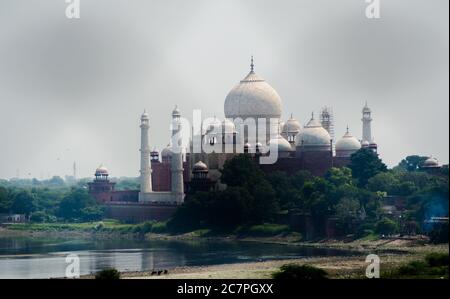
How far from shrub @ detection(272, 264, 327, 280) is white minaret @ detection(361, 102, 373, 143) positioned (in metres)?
40.0

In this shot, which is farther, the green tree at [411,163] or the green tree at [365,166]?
the green tree at [411,163]

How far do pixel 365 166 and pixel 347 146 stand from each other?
715 cm

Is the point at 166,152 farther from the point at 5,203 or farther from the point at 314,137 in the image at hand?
the point at 314,137

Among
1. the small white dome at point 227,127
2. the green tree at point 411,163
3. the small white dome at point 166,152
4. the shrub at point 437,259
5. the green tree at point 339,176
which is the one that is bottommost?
the shrub at point 437,259

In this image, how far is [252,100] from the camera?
273 ft

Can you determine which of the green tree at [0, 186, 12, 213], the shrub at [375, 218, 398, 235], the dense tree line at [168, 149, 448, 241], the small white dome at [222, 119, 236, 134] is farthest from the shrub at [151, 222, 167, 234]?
the shrub at [375, 218, 398, 235]

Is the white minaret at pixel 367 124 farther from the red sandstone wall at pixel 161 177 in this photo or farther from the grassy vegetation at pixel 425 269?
the grassy vegetation at pixel 425 269

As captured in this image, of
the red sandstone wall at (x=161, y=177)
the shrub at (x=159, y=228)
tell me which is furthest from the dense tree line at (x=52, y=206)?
the shrub at (x=159, y=228)

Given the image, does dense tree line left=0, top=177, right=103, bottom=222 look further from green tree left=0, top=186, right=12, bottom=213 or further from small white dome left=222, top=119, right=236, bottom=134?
small white dome left=222, top=119, right=236, bottom=134

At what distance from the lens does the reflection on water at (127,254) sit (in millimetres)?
57978

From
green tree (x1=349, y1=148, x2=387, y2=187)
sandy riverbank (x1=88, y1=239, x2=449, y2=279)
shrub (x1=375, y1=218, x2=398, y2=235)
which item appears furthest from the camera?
green tree (x1=349, y1=148, x2=387, y2=187)

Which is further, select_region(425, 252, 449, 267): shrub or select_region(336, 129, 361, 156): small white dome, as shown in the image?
select_region(336, 129, 361, 156): small white dome

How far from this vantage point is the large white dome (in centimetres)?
8331

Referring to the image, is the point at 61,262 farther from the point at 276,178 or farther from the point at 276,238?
the point at 276,178
